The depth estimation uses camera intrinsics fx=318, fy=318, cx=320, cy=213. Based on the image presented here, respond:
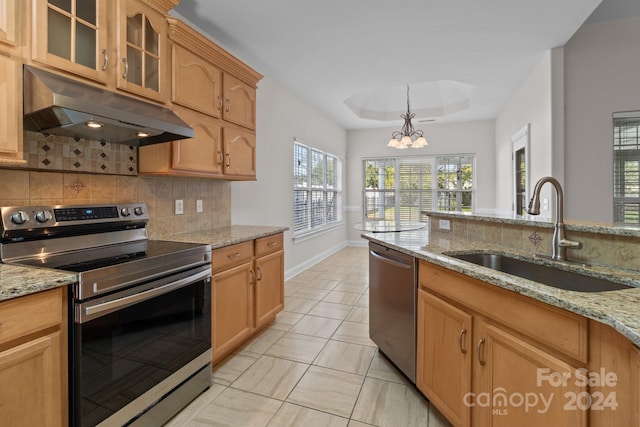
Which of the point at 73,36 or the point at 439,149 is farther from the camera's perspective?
the point at 439,149

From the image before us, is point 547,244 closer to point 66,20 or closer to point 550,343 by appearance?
point 550,343

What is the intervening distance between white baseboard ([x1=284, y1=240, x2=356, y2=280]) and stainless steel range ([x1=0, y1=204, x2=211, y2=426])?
253cm

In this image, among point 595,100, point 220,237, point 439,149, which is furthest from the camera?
point 439,149

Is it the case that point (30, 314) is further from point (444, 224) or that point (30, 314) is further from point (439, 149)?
point (439, 149)

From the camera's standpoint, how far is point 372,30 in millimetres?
2951

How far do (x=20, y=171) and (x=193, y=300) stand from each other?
112 cm

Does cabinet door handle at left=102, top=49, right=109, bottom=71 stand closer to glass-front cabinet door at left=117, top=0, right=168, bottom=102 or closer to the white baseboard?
glass-front cabinet door at left=117, top=0, right=168, bottom=102

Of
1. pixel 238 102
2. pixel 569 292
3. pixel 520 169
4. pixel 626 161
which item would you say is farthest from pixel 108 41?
pixel 520 169

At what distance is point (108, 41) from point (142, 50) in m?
0.22

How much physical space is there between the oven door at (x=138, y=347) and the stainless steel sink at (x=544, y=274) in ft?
5.12

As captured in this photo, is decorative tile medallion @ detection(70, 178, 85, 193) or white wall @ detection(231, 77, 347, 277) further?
white wall @ detection(231, 77, 347, 277)

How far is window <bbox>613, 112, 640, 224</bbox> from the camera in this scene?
3469 mm

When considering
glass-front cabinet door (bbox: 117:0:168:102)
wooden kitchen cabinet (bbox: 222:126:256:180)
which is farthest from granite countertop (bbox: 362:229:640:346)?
glass-front cabinet door (bbox: 117:0:168:102)

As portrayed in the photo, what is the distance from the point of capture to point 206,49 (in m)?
2.39
